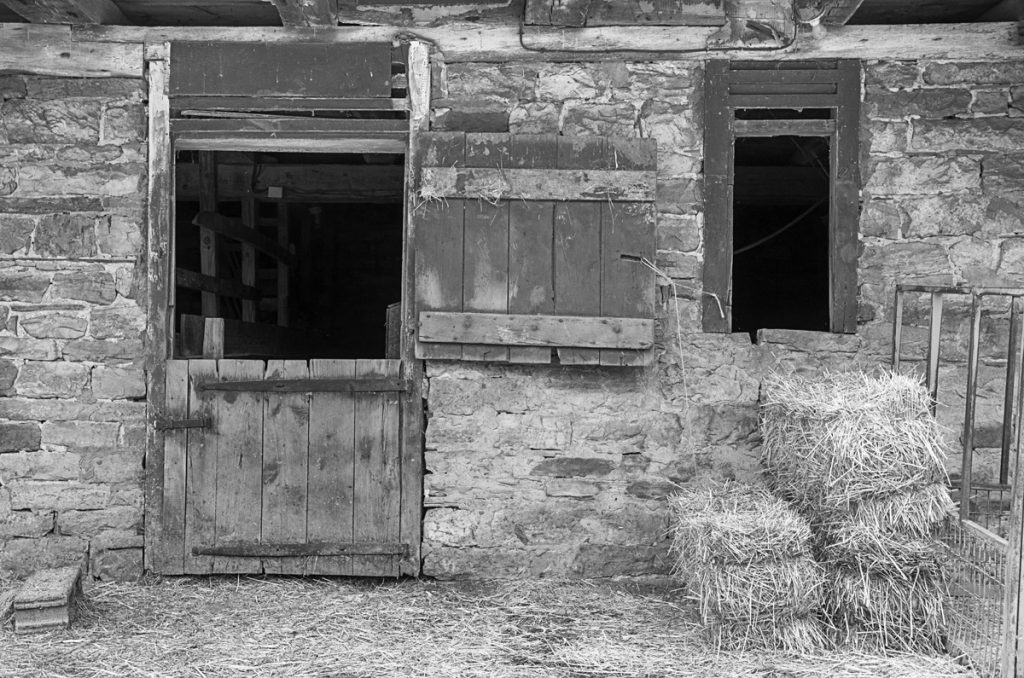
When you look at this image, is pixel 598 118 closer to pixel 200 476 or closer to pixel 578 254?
pixel 578 254

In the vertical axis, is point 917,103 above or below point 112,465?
above

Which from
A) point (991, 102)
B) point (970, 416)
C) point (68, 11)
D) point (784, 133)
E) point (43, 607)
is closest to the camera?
point (970, 416)

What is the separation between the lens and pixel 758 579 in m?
3.42

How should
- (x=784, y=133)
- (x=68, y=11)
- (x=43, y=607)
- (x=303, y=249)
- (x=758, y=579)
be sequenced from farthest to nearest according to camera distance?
(x=303, y=249), (x=784, y=133), (x=68, y=11), (x=43, y=607), (x=758, y=579)

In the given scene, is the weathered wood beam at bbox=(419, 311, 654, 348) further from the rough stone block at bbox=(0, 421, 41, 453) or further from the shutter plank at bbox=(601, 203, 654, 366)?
the rough stone block at bbox=(0, 421, 41, 453)

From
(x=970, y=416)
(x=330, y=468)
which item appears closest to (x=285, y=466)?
(x=330, y=468)

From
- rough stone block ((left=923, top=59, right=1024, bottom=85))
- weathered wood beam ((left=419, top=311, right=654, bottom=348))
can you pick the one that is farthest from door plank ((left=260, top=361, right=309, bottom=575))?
rough stone block ((left=923, top=59, right=1024, bottom=85))

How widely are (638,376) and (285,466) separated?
72.1 inches

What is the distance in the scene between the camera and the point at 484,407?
4297mm

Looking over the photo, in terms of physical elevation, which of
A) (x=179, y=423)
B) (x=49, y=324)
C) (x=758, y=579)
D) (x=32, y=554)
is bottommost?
(x=32, y=554)

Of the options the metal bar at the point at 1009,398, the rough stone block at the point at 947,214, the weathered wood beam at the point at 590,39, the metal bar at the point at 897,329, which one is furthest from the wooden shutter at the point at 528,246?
the metal bar at the point at 1009,398

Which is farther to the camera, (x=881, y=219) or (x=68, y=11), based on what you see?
(x=881, y=219)

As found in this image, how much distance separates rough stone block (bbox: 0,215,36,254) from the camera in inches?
169

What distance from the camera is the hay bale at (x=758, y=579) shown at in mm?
3428
